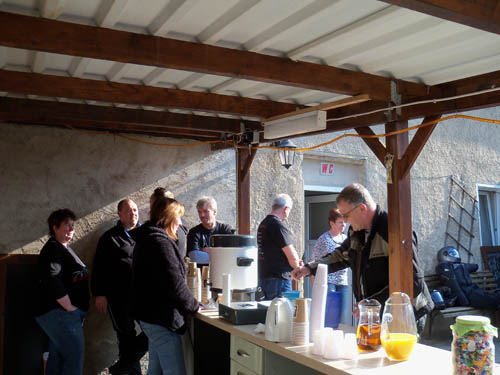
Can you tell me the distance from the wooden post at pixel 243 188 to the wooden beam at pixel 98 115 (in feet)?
1.60

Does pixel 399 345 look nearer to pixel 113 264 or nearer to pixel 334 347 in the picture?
pixel 334 347

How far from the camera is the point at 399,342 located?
2242mm

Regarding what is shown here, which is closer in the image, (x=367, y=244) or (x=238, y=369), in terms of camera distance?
(x=238, y=369)

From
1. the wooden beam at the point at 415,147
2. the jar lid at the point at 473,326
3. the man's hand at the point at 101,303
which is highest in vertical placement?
the wooden beam at the point at 415,147

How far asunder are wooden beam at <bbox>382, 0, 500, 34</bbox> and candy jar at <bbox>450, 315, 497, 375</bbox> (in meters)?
1.19

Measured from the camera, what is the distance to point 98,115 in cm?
497

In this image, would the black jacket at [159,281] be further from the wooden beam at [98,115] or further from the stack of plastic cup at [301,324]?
the wooden beam at [98,115]

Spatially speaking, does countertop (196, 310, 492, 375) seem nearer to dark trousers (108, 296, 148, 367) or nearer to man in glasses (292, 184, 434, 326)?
man in glasses (292, 184, 434, 326)

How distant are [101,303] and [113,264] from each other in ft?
1.39

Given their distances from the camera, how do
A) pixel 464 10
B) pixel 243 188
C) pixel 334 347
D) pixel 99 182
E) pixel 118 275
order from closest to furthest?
pixel 464 10 → pixel 334 347 → pixel 118 275 → pixel 99 182 → pixel 243 188

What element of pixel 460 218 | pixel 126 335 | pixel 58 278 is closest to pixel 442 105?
pixel 58 278

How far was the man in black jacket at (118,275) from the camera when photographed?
5.02 metres

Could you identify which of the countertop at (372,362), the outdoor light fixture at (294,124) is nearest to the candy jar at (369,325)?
the countertop at (372,362)

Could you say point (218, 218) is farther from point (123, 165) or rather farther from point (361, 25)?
point (361, 25)
